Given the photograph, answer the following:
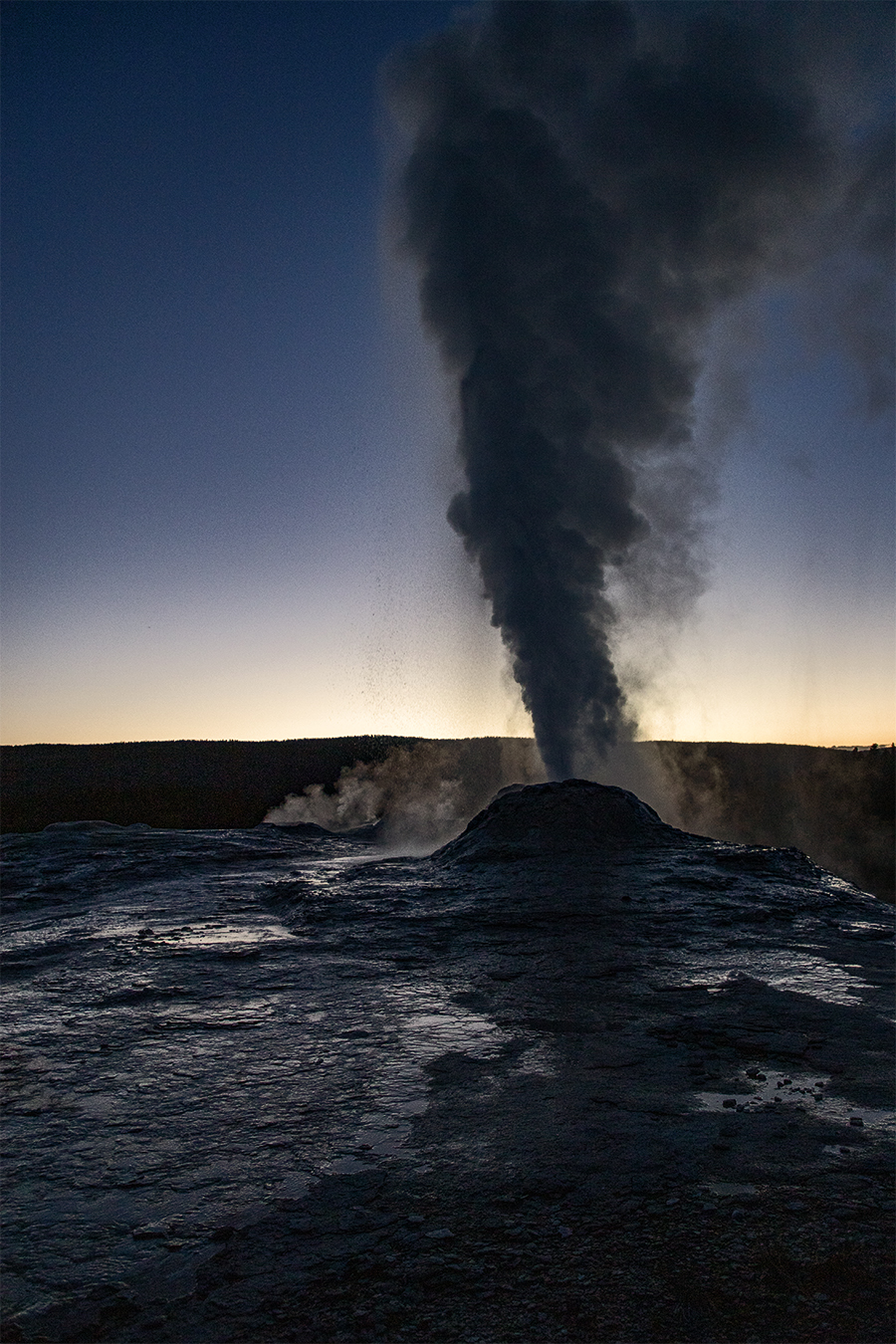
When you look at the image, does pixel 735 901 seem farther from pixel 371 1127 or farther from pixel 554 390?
pixel 554 390

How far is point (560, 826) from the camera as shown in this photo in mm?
9617

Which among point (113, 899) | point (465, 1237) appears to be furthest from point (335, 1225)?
point (113, 899)

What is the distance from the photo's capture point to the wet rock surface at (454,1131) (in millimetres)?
2148

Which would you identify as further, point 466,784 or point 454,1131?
point 466,784

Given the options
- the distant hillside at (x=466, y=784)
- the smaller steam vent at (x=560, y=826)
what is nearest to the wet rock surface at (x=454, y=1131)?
the smaller steam vent at (x=560, y=826)

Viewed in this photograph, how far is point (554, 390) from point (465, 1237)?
44.1ft

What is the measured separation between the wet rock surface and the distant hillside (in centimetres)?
1075

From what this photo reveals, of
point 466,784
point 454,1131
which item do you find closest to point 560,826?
point 454,1131

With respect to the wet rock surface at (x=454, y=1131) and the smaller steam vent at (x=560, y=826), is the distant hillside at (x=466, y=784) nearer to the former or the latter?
the smaller steam vent at (x=560, y=826)

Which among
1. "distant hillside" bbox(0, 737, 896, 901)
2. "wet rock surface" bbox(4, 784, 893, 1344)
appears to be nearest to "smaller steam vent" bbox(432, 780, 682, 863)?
"wet rock surface" bbox(4, 784, 893, 1344)

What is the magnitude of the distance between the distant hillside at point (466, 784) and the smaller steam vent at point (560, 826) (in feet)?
18.9

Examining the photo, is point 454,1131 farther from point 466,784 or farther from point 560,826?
point 466,784

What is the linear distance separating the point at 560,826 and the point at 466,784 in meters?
21.2

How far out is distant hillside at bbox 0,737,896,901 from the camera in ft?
72.8
